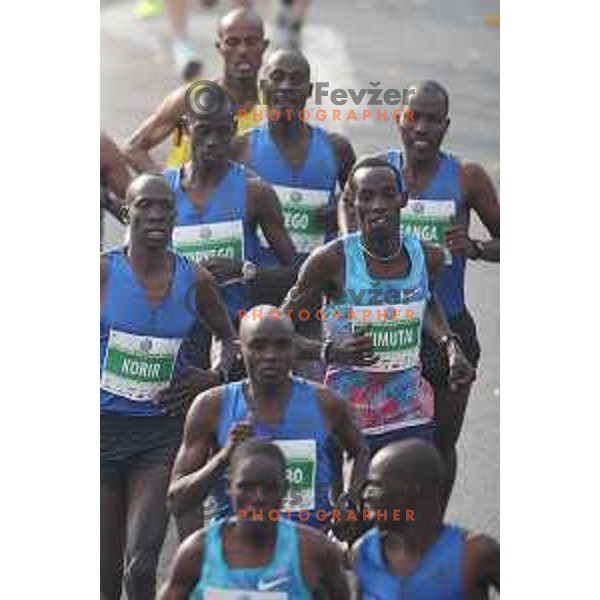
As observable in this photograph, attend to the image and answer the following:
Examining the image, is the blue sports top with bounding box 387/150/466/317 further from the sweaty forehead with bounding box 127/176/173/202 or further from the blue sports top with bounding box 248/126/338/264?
the sweaty forehead with bounding box 127/176/173/202

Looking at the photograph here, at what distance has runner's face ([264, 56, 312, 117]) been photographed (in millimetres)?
9281

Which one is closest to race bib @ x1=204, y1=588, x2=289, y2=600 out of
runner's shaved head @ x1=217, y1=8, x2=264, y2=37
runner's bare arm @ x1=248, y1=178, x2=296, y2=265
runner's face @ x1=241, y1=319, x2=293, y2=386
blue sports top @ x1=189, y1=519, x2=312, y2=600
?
blue sports top @ x1=189, y1=519, x2=312, y2=600

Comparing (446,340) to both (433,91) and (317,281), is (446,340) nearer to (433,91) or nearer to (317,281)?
(317,281)

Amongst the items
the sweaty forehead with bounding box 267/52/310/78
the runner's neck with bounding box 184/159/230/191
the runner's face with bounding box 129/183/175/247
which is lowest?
the runner's face with bounding box 129/183/175/247

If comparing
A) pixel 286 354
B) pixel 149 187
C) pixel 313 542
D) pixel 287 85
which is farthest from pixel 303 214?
pixel 313 542

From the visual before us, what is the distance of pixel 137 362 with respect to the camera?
27.0 feet

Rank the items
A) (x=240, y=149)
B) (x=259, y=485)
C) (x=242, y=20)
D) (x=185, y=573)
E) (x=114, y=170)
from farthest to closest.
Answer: (x=242, y=20) < (x=114, y=170) < (x=240, y=149) < (x=185, y=573) < (x=259, y=485)

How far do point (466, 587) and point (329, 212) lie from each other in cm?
270

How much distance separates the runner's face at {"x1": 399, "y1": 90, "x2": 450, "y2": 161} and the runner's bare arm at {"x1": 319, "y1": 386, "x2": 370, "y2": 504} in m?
1.51

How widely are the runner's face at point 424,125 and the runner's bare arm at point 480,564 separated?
2.35 m

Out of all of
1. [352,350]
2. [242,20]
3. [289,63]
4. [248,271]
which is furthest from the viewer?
[242,20]

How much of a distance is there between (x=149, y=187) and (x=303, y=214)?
1.27m
